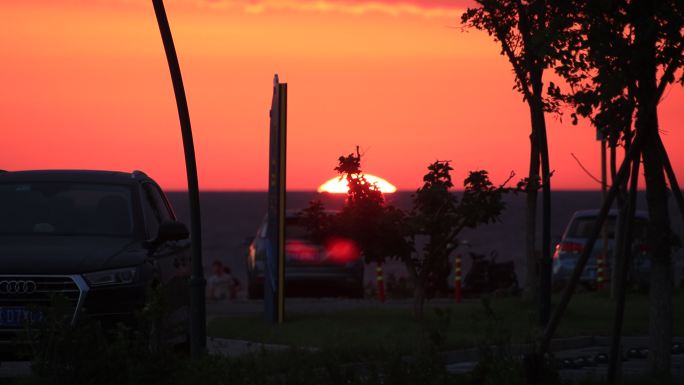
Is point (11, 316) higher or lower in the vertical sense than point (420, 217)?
lower

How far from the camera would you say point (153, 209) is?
1451 centimetres

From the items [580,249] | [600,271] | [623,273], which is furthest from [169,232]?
[600,271]

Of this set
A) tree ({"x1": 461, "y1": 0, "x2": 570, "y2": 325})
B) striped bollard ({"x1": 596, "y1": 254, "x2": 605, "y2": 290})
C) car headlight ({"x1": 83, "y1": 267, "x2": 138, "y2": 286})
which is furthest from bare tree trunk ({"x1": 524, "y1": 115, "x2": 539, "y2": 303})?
car headlight ({"x1": 83, "y1": 267, "x2": 138, "y2": 286})

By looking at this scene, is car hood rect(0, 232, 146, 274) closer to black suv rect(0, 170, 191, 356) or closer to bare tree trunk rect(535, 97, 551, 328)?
black suv rect(0, 170, 191, 356)

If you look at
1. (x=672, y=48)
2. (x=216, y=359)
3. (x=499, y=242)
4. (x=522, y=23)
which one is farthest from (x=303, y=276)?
(x=499, y=242)

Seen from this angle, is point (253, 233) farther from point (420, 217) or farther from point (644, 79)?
point (644, 79)

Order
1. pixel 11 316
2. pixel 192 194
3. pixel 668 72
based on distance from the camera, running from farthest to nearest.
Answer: pixel 192 194
pixel 11 316
pixel 668 72

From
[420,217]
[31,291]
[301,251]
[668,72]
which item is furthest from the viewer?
[301,251]

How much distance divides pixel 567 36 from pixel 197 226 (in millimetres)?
4103

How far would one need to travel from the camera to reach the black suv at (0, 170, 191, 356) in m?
12.4

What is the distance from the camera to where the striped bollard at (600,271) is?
2931cm

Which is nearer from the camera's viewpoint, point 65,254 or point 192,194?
point 65,254

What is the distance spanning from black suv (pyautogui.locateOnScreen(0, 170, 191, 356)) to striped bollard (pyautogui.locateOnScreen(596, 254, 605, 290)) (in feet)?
50.5

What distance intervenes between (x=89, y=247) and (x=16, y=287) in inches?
32.9
